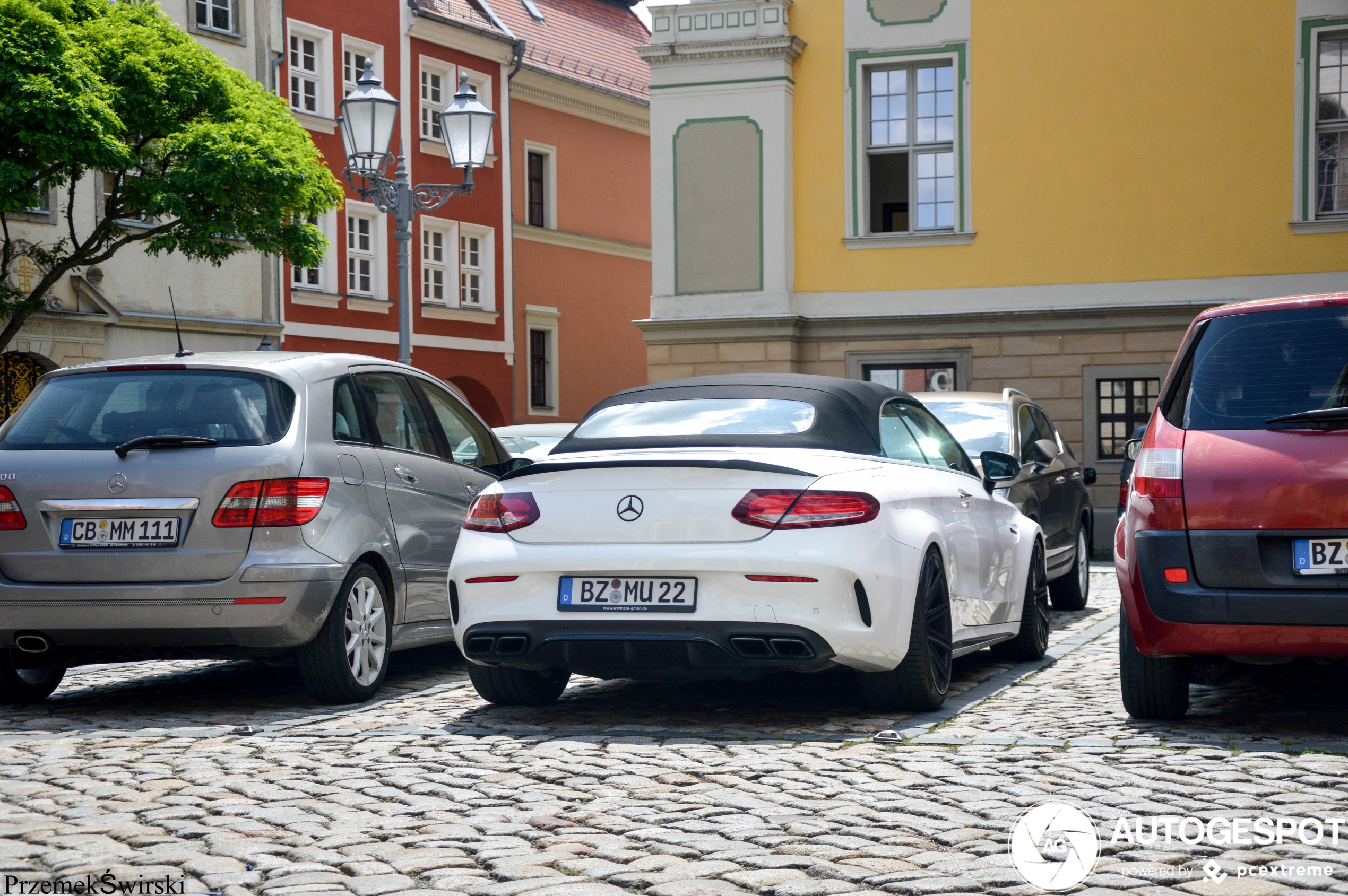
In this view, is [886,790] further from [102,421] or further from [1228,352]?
[102,421]

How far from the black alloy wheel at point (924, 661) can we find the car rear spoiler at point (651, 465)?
84 centimetres

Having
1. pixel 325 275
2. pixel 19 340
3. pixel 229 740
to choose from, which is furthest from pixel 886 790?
pixel 325 275

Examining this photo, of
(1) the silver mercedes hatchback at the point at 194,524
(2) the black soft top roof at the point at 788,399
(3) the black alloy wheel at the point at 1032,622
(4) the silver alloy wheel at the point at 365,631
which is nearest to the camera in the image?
(2) the black soft top roof at the point at 788,399

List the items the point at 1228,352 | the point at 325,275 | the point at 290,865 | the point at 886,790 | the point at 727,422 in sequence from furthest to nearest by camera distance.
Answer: the point at 325,275 → the point at 727,422 → the point at 1228,352 → the point at 886,790 → the point at 290,865

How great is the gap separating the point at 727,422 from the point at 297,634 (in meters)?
2.12

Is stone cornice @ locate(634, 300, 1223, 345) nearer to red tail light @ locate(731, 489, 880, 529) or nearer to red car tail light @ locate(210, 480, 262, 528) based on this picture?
red car tail light @ locate(210, 480, 262, 528)

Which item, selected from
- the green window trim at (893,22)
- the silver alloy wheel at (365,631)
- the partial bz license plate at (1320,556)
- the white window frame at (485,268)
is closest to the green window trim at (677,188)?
the green window trim at (893,22)

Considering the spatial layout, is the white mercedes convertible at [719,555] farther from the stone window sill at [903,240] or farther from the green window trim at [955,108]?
the green window trim at [955,108]

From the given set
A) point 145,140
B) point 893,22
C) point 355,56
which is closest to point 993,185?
point 893,22

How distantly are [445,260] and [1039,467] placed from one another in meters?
27.9

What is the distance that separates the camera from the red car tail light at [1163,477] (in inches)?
244

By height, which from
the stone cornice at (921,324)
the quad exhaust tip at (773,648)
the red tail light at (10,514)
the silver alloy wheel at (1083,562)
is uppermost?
the stone cornice at (921,324)

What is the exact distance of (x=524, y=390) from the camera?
4044 centimetres

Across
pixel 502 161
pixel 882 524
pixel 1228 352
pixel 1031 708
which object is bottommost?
pixel 1031 708
